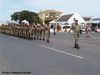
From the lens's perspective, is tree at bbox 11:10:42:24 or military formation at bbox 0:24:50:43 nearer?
military formation at bbox 0:24:50:43

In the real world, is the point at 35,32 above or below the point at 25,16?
below

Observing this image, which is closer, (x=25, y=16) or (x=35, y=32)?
(x=35, y=32)

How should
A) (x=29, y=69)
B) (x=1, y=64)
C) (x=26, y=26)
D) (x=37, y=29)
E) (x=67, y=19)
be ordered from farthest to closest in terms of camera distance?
(x=67, y=19) < (x=26, y=26) < (x=37, y=29) < (x=1, y=64) < (x=29, y=69)

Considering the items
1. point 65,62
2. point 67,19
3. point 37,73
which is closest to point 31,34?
point 65,62

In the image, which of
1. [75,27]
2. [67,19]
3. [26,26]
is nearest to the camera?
[75,27]

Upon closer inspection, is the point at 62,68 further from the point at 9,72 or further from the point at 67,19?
the point at 67,19

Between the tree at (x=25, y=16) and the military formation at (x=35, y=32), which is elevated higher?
the tree at (x=25, y=16)

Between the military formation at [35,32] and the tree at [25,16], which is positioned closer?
the military formation at [35,32]

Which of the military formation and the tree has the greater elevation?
the tree

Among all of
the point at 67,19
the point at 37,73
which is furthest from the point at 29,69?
the point at 67,19

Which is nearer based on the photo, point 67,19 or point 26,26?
point 26,26

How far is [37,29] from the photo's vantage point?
1411 inches

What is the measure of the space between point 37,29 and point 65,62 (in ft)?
68.9

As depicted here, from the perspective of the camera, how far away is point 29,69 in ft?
41.8
